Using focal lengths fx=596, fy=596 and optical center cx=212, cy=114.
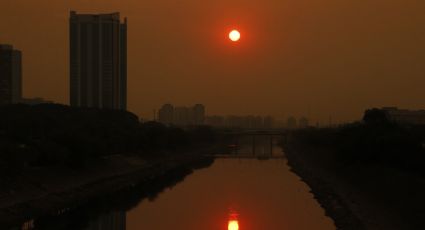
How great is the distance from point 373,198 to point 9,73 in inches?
2388

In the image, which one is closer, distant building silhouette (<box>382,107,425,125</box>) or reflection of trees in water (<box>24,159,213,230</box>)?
reflection of trees in water (<box>24,159,213,230</box>)

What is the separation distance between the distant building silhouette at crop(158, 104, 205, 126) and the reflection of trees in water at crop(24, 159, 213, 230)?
12438 centimetres

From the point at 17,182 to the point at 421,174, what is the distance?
43.0 feet

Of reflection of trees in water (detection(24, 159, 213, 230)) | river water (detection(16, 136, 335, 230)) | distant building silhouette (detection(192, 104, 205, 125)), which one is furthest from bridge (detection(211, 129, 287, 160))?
distant building silhouette (detection(192, 104, 205, 125))

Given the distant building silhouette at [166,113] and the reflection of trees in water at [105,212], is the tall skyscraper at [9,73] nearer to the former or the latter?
the reflection of trees in water at [105,212]

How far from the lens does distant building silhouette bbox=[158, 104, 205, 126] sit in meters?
153

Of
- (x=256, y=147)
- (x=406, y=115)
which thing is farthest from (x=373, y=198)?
(x=406, y=115)

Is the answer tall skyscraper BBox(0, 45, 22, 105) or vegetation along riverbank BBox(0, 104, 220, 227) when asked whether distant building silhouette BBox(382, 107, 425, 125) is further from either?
tall skyscraper BBox(0, 45, 22, 105)

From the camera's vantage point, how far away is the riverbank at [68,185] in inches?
675

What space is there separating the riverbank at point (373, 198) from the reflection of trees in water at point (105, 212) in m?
6.51

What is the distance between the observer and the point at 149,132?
43.7 m

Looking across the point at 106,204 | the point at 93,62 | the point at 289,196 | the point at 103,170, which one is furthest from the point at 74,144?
the point at 93,62

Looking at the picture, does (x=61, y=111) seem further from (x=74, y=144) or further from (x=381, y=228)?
(x=381, y=228)

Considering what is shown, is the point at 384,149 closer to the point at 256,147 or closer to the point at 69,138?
the point at 69,138
